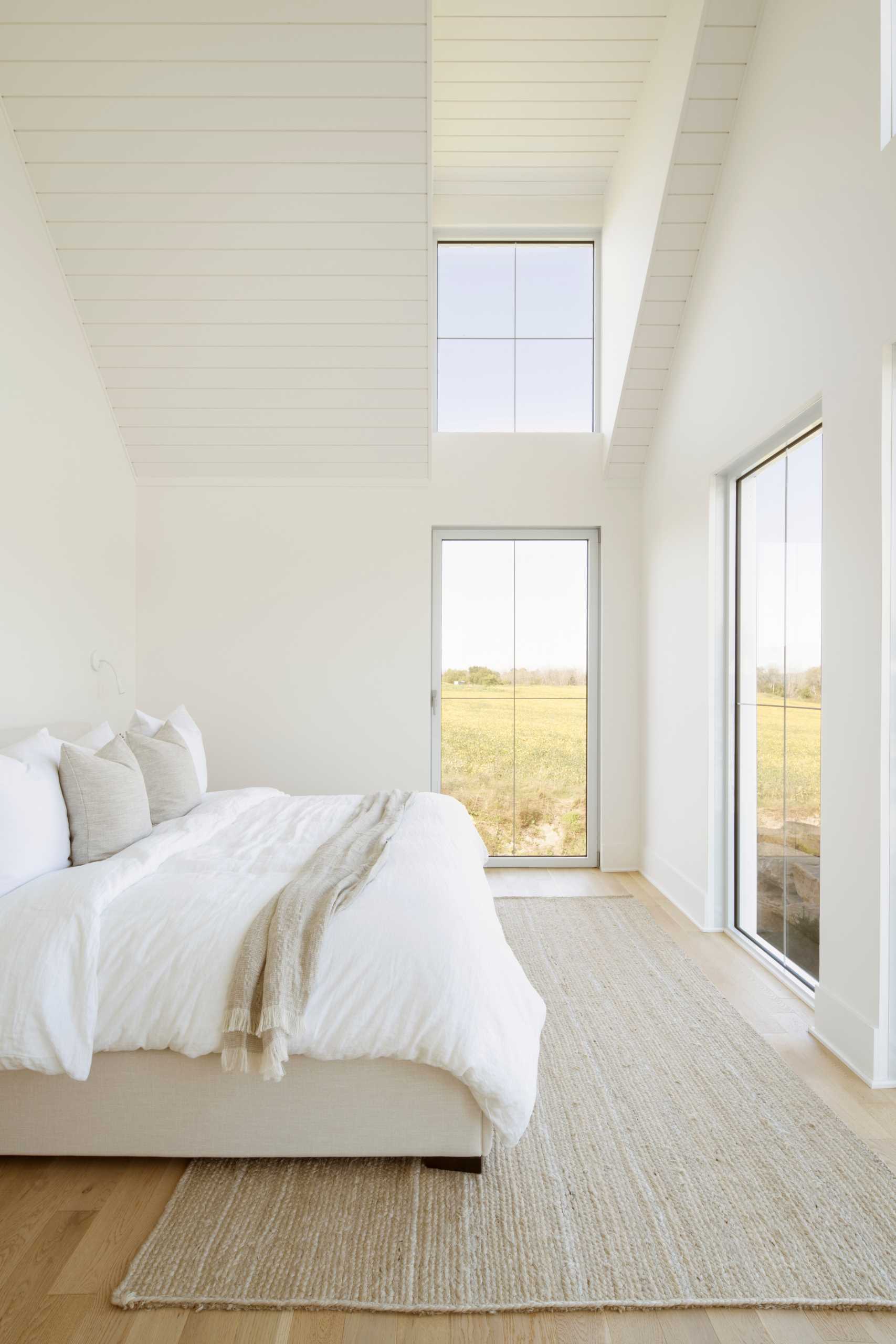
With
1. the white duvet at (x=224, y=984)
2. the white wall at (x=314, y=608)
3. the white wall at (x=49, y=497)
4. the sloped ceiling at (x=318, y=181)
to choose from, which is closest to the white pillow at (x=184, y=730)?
the white wall at (x=49, y=497)

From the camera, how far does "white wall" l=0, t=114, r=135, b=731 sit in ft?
10.9

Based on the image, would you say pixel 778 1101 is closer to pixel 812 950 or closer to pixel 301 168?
pixel 812 950

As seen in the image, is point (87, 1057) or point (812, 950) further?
point (812, 950)

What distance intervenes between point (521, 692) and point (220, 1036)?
10.8 feet

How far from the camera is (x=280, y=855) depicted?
2.47 m

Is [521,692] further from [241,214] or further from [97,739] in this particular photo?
[241,214]

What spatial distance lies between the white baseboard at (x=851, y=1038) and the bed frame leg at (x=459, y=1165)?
1172 millimetres

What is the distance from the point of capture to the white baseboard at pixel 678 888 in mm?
3705

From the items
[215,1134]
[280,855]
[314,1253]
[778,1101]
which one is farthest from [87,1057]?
[778,1101]

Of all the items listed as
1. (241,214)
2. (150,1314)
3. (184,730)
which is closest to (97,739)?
(184,730)

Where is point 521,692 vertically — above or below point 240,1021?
above

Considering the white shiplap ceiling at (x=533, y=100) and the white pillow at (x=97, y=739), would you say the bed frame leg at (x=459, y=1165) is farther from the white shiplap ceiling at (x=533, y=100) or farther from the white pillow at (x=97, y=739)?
the white shiplap ceiling at (x=533, y=100)

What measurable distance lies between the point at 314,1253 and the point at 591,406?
4.40 metres

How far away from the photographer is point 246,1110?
187 centimetres
